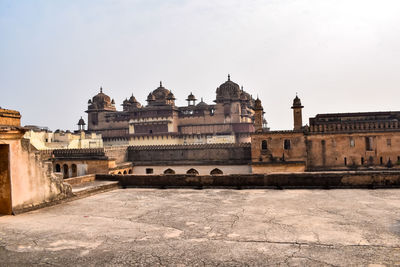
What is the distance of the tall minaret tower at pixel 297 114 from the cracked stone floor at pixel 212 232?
22566mm

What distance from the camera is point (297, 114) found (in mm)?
31703

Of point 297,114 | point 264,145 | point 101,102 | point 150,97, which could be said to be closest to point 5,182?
point 264,145

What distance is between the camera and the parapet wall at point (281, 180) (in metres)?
10.3

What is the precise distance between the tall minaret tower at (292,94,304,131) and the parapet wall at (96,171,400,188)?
2132 centimetres

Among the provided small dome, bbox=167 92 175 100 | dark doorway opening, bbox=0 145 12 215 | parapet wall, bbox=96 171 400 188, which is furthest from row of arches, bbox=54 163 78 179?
small dome, bbox=167 92 175 100

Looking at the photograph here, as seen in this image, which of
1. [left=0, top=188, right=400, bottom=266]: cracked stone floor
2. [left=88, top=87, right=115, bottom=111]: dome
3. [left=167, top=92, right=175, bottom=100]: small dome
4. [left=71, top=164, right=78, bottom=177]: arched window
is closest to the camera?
[left=0, top=188, right=400, bottom=266]: cracked stone floor

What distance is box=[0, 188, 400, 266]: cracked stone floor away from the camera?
4.68 m

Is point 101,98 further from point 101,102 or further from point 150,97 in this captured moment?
point 150,97

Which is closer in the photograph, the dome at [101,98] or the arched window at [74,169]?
the arched window at [74,169]

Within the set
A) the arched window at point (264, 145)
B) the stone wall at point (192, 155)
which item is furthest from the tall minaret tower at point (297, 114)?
the stone wall at point (192, 155)

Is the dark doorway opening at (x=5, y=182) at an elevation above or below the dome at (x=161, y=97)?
below

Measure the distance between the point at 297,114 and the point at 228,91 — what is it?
61.2ft

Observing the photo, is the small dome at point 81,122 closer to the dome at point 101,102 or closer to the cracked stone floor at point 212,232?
the dome at point 101,102

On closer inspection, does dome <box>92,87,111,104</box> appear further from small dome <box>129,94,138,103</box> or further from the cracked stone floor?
the cracked stone floor
